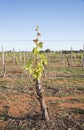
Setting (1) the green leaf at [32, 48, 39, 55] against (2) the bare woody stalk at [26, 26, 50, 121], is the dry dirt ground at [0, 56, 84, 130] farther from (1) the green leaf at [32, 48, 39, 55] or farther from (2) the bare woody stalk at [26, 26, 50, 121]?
(1) the green leaf at [32, 48, 39, 55]

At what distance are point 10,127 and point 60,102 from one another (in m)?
2.58

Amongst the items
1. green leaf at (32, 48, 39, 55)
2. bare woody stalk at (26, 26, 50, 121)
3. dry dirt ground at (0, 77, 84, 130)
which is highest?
green leaf at (32, 48, 39, 55)

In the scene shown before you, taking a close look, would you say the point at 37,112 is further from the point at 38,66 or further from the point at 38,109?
the point at 38,66

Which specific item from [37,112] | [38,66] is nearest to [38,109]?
[37,112]

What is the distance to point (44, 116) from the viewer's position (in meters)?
6.66

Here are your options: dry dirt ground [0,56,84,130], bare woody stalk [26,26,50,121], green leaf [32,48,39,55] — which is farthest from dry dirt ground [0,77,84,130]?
green leaf [32,48,39,55]

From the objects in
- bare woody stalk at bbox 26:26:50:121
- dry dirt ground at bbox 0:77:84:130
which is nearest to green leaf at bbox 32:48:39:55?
bare woody stalk at bbox 26:26:50:121

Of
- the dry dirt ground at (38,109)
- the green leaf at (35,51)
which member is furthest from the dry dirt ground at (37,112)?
the green leaf at (35,51)

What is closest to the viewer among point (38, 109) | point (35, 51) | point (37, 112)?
point (35, 51)

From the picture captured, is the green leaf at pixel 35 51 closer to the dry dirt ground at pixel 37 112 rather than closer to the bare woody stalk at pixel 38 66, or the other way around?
the bare woody stalk at pixel 38 66

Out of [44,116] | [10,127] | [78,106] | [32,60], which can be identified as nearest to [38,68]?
[32,60]

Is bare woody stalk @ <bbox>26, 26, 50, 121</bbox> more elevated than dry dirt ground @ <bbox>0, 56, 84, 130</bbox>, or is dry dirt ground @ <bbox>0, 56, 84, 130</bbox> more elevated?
bare woody stalk @ <bbox>26, 26, 50, 121</bbox>

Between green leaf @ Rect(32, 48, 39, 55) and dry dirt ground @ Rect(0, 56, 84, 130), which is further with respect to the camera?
green leaf @ Rect(32, 48, 39, 55)

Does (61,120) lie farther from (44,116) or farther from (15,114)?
(15,114)
